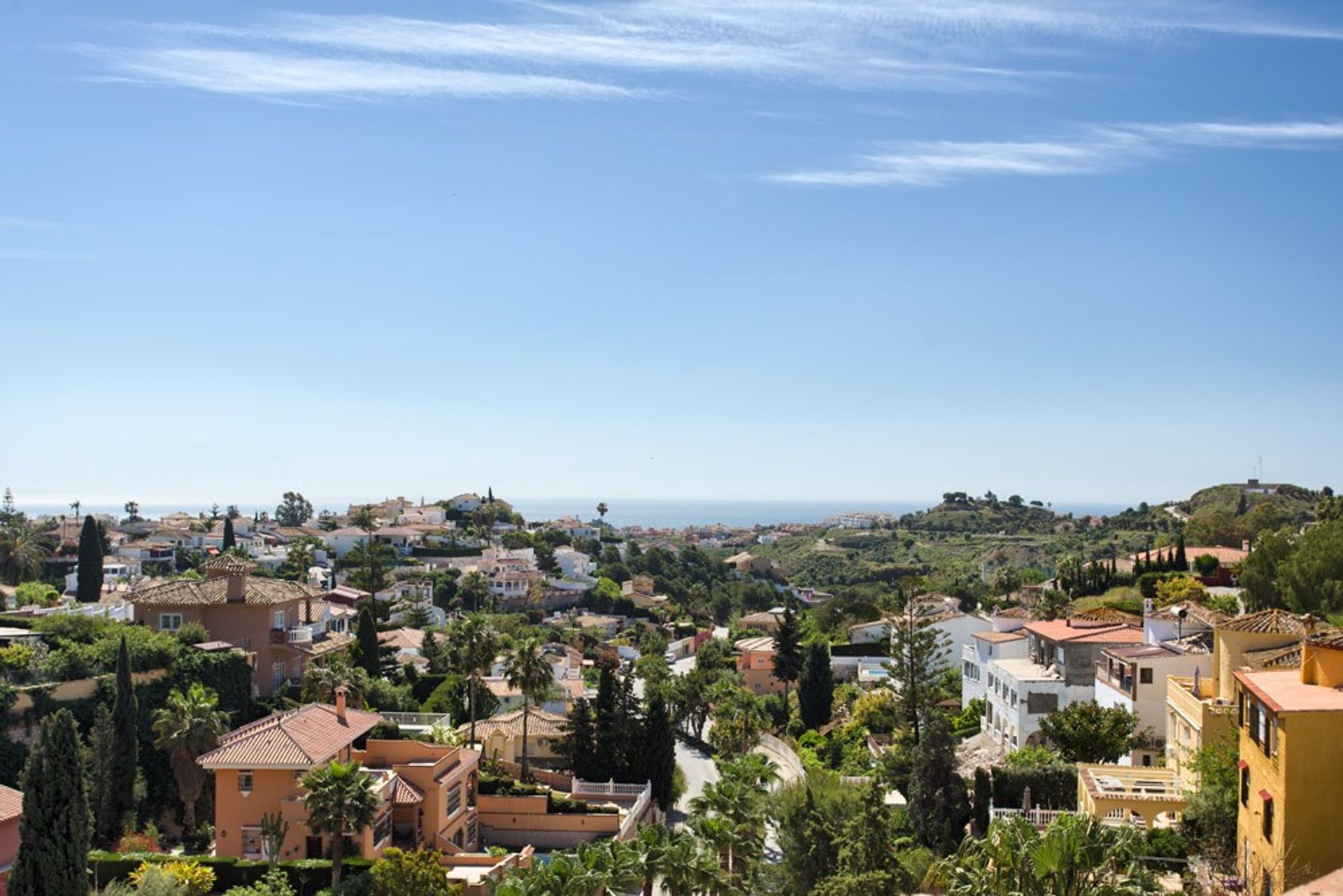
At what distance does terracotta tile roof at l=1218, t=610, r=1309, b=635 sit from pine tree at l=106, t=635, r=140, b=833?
3215cm

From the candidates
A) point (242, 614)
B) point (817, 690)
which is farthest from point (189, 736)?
point (817, 690)

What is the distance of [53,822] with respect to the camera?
2580cm

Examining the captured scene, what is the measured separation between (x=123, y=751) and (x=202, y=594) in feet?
39.6

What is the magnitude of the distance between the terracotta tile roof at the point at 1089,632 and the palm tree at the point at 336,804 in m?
27.2

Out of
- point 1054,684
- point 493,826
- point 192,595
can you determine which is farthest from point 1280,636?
point 192,595

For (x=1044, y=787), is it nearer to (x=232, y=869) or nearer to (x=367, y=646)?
(x=232, y=869)

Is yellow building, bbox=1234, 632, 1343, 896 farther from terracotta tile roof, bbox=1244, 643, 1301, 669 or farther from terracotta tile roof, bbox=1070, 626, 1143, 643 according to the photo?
terracotta tile roof, bbox=1070, 626, 1143, 643

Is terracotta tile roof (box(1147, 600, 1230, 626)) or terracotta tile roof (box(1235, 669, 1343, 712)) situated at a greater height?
terracotta tile roof (box(1235, 669, 1343, 712))

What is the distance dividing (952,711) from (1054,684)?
13.8 metres

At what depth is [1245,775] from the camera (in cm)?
2334

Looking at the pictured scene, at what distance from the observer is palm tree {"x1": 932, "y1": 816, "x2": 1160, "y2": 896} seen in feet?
67.4

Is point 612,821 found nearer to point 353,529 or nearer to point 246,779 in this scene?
point 246,779

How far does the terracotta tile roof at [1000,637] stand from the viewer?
168ft

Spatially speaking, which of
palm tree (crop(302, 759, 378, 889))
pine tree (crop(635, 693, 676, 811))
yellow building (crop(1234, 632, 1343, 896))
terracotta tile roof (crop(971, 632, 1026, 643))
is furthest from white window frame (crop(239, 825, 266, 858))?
terracotta tile roof (crop(971, 632, 1026, 643))
